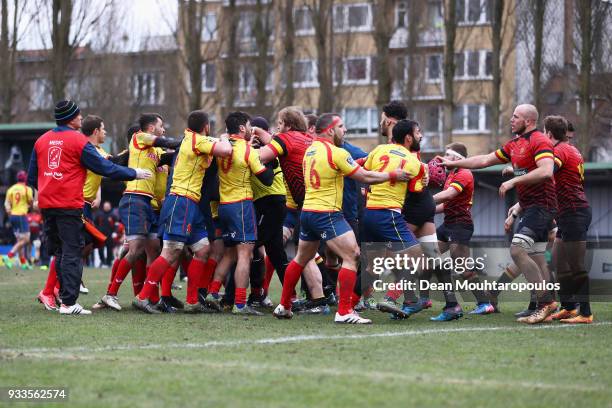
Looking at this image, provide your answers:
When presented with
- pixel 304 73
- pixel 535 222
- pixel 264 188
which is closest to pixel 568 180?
pixel 535 222

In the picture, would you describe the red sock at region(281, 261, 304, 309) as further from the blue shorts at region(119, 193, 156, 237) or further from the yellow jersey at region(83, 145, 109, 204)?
the yellow jersey at region(83, 145, 109, 204)

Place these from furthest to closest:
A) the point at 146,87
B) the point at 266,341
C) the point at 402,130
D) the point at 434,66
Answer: the point at 146,87
the point at 434,66
the point at 402,130
the point at 266,341

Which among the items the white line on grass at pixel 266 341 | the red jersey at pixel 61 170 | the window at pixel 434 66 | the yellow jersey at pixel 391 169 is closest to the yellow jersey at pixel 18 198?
the red jersey at pixel 61 170

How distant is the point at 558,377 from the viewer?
720 centimetres

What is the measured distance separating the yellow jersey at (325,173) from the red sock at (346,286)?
0.66 metres

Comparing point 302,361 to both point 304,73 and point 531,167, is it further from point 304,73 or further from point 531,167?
point 304,73

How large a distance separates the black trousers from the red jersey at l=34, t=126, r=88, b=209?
0.33 feet

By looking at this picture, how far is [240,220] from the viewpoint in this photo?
1183 cm

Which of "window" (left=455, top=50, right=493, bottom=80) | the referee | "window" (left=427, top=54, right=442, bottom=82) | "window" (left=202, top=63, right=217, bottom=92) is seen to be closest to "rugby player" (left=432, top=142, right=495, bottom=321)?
the referee

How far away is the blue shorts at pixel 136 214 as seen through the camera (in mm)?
12508

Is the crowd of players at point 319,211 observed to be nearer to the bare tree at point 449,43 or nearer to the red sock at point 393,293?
the red sock at point 393,293

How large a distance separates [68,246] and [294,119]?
2.85 m

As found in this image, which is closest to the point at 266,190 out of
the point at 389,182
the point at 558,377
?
the point at 389,182

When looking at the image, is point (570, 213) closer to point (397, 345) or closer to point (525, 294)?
point (525, 294)
